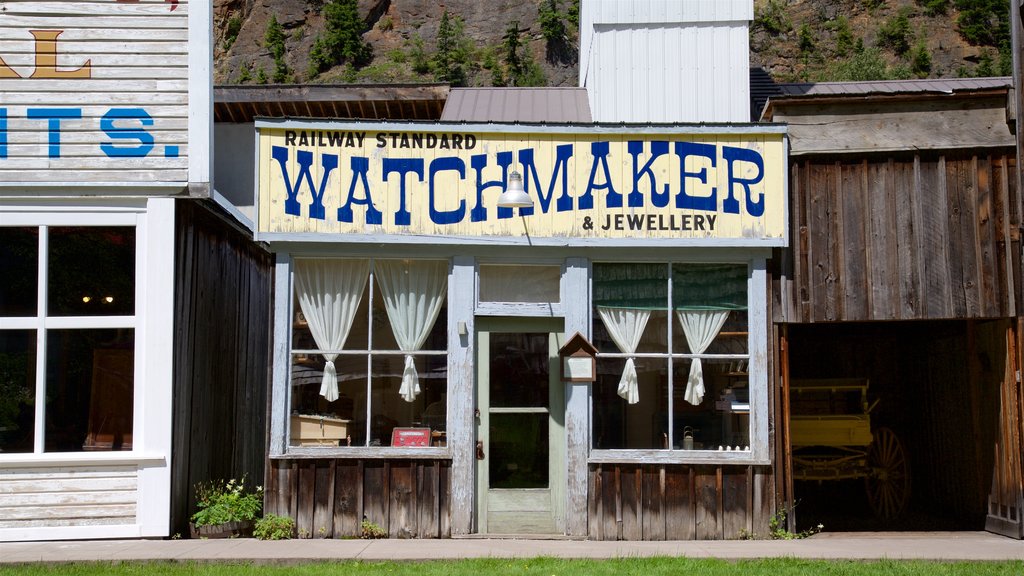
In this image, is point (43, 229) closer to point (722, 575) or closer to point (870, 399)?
point (722, 575)

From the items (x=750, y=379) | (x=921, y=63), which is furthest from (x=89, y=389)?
(x=921, y=63)

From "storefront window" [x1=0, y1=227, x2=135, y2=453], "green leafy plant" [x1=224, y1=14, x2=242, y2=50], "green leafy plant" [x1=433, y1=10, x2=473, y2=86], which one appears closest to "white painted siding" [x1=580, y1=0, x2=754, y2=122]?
"storefront window" [x1=0, y1=227, x2=135, y2=453]

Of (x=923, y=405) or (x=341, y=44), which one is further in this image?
(x=341, y=44)

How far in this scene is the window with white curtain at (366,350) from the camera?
962 centimetres

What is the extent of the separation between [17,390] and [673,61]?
25.3 feet

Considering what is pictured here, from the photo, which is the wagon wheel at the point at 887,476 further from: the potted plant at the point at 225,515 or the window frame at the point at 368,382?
the potted plant at the point at 225,515

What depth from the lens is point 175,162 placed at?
9484mm

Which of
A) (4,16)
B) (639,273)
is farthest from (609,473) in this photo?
(4,16)

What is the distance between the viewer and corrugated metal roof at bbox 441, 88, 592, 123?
12586 mm

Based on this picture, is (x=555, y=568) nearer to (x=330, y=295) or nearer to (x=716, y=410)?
(x=716, y=410)

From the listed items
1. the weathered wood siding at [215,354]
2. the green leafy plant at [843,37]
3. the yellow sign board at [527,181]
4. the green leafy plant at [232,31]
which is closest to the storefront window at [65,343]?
the weathered wood siding at [215,354]

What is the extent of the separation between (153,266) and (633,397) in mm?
4773

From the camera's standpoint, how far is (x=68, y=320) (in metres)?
9.20

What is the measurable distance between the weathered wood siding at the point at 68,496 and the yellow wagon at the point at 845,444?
286 inches
